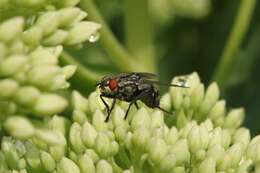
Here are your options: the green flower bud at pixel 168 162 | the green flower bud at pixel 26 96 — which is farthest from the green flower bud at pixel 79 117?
the green flower bud at pixel 26 96

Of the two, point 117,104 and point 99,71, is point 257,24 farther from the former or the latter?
point 117,104

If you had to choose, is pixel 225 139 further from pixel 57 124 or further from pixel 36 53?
pixel 36 53

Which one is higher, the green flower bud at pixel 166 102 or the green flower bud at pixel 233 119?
the green flower bud at pixel 233 119

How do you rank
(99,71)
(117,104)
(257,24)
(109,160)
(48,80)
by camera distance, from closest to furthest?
(48,80), (109,160), (117,104), (99,71), (257,24)

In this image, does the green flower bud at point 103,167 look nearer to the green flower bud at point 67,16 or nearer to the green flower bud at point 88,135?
the green flower bud at point 88,135

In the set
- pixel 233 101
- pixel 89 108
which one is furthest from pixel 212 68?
pixel 89 108

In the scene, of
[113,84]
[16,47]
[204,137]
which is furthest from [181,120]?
[16,47]
